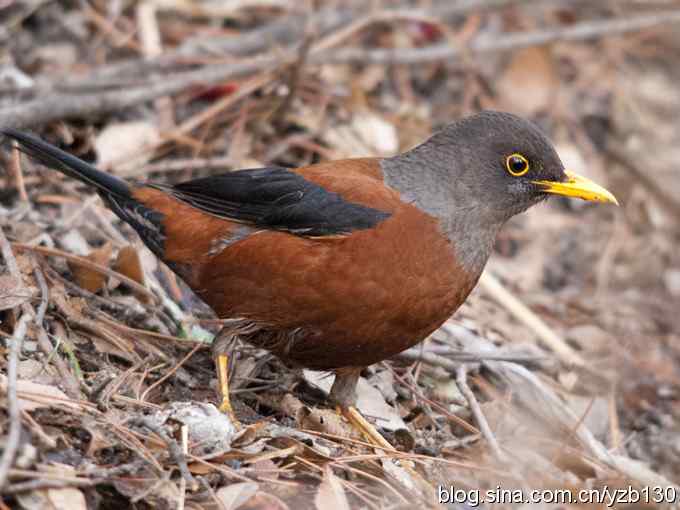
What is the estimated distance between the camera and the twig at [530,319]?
6.33m

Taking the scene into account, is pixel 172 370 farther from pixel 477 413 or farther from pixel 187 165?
pixel 187 165

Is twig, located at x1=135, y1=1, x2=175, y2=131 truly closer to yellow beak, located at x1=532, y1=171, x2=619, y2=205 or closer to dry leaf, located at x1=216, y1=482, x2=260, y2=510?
yellow beak, located at x1=532, y1=171, x2=619, y2=205

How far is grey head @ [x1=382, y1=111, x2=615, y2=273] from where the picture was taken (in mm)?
4977

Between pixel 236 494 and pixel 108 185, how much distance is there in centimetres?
203

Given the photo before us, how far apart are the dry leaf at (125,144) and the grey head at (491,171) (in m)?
2.11

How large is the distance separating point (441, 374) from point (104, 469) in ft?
7.57

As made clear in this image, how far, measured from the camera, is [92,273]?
5.20 metres

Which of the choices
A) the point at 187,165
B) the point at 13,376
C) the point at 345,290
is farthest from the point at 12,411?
the point at 187,165

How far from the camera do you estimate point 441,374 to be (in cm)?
551

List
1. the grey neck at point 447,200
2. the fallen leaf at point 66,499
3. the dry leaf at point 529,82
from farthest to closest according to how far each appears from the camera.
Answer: the dry leaf at point 529,82 → the grey neck at point 447,200 → the fallen leaf at point 66,499

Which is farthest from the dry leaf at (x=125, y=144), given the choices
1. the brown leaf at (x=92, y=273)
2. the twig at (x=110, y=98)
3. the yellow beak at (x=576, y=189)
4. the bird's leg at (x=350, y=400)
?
the yellow beak at (x=576, y=189)

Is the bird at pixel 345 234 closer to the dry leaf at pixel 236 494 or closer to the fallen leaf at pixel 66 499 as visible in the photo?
the dry leaf at pixel 236 494

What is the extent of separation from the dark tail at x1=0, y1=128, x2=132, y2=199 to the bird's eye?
6.34 ft

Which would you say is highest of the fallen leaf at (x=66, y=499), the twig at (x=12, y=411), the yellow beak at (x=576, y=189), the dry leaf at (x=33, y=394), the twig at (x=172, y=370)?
the yellow beak at (x=576, y=189)
